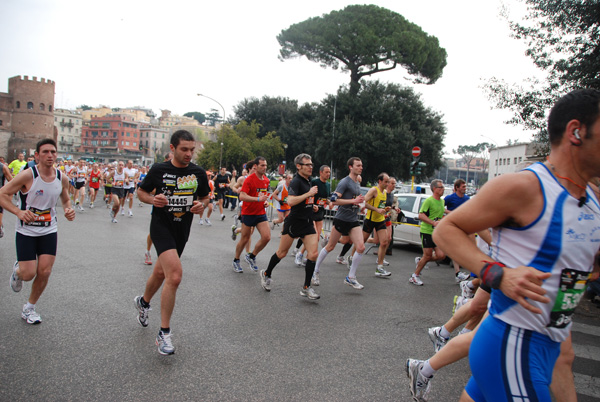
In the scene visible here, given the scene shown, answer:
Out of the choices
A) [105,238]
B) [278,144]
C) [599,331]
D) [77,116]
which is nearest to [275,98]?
[278,144]

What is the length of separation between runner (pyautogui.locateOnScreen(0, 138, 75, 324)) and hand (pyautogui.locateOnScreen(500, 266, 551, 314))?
14.6 ft

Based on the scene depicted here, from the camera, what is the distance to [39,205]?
4828 mm

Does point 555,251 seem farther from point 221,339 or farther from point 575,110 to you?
point 221,339

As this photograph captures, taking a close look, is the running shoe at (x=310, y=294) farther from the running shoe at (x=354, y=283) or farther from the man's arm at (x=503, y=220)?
the man's arm at (x=503, y=220)

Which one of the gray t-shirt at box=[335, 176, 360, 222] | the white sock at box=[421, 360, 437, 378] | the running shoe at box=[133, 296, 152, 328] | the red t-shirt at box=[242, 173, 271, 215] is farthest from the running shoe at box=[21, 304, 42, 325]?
the gray t-shirt at box=[335, 176, 360, 222]

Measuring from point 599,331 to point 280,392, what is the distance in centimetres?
448

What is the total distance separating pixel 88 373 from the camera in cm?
357

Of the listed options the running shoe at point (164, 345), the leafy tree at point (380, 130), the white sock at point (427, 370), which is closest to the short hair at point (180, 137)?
the running shoe at point (164, 345)

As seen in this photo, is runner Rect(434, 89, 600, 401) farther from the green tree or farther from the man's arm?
the green tree

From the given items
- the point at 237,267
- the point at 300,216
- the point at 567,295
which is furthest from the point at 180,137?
the point at 237,267

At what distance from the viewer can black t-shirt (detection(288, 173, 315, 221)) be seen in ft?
21.4

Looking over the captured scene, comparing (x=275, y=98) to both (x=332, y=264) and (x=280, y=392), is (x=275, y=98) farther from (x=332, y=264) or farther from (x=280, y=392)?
(x=280, y=392)

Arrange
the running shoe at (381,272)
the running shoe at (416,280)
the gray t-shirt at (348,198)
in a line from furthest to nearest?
the running shoe at (381,272) → the running shoe at (416,280) → the gray t-shirt at (348,198)

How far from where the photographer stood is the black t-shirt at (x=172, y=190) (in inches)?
174
